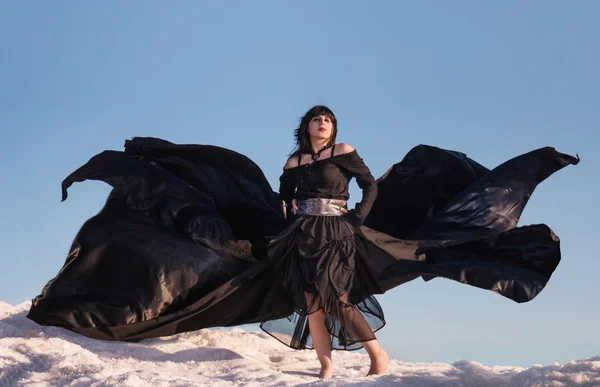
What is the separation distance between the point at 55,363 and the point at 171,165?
229 cm

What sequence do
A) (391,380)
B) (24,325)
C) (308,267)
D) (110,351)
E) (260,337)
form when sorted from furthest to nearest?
(260,337)
(24,325)
(110,351)
(308,267)
(391,380)

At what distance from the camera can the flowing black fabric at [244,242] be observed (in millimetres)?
6145

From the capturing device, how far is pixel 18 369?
19.5 ft

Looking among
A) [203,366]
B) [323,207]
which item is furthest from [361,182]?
[203,366]

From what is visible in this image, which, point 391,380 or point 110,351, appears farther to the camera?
point 110,351

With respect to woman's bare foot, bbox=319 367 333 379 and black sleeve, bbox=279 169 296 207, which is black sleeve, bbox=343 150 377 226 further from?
woman's bare foot, bbox=319 367 333 379

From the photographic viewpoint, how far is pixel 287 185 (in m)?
6.31

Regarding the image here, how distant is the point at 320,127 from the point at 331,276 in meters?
1.30

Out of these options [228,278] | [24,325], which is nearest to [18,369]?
[24,325]

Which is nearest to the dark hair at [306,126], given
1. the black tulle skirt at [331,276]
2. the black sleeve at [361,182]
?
the black sleeve at [361,182]

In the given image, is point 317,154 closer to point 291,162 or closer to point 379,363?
point 291,162

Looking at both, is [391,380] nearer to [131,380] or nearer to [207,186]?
[131,380]

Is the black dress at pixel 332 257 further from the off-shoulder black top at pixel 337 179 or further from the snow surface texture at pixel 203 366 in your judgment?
the snow surface texture at pixel 203 366

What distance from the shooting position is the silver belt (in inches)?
236
